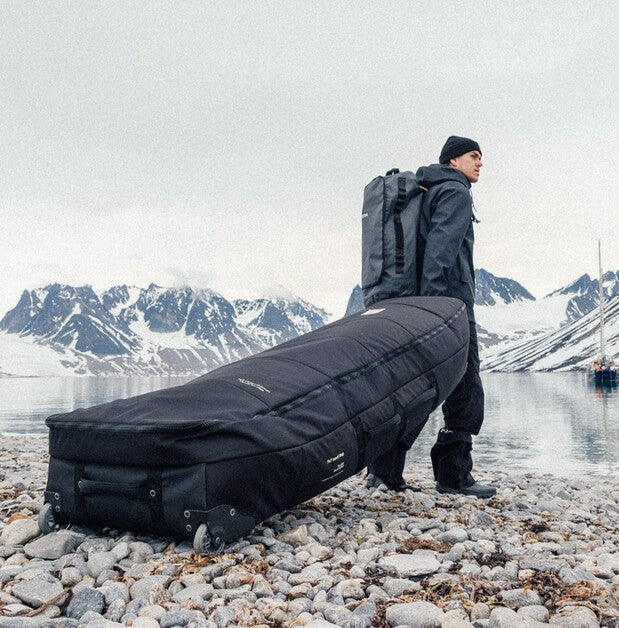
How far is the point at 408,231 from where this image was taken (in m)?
5.79

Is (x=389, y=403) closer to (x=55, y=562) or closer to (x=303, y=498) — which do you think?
(x=303, y=498)

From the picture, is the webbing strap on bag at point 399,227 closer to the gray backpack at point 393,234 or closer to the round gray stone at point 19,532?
the gray backpack at point 393,234

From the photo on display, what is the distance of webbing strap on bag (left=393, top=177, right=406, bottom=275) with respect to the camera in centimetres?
581

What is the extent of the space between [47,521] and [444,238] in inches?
148

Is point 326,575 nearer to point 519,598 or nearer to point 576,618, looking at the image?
point 519,598

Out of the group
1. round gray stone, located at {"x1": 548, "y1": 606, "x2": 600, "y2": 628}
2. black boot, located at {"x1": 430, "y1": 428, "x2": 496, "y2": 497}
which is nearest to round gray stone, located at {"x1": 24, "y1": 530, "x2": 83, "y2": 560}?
round gray stone, located at {"x1": 548, "y1": 606, "x2": 600, "y2": 628}

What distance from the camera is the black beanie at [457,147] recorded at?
20.5 ft

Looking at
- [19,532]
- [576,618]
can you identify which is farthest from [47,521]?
[576,618]

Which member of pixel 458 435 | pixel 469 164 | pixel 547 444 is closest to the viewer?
pixel 458 435

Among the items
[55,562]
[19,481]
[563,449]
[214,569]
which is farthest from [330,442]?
[563,449]

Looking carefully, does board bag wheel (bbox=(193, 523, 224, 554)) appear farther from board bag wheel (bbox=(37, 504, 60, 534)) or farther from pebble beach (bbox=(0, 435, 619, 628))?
board bag wheel (bbox=(37, 504, 60, 534))

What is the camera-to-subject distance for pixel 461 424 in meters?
5.79

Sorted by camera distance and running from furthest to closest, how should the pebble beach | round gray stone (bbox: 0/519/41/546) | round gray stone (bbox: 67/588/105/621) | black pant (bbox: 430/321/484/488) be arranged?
black pant (bbox: 430/321/484/488) < round gray stone (bbox: 0/519/41/546) < round gray stone (bbox: 67/588/105/621) < the pebble beach

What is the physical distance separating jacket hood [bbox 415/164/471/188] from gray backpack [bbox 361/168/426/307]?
0.10 metres
